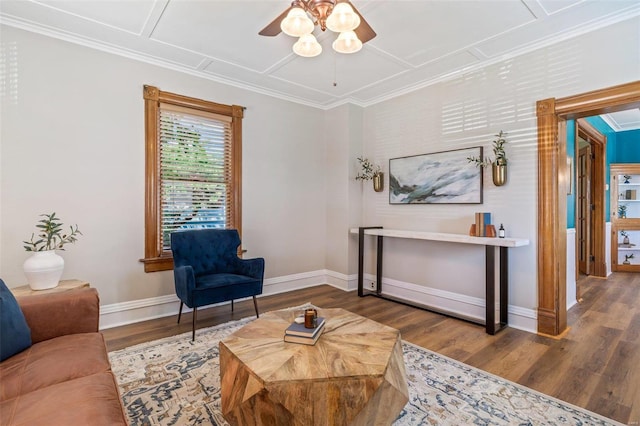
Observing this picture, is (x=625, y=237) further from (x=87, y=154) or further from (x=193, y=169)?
(x=87, y=154)

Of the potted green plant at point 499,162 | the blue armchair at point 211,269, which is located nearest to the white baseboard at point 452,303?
the potted green plant at point 499,162

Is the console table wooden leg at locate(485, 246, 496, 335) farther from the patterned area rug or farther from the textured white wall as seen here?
the patterned area rug

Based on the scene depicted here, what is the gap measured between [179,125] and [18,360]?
2674 millimetres

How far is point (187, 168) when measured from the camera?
3643 mm

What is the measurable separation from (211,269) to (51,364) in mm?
1975

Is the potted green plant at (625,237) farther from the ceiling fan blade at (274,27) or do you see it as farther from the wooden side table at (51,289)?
the wooden side table at (51,289)

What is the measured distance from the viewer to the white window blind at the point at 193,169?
351 cm

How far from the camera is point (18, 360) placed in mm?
1532

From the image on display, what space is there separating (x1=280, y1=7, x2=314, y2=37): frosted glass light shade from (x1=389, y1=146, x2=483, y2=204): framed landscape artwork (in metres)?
2.41

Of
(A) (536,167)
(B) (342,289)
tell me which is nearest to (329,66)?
(A) (536,167)

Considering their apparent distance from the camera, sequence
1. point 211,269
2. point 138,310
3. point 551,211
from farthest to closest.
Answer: point 211,269 < point 138,310 < point 551,211

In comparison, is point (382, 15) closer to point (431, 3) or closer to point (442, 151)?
point (431, 3)

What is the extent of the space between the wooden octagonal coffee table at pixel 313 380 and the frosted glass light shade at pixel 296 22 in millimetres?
1791

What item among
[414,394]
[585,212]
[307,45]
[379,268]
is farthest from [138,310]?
[585,212]
